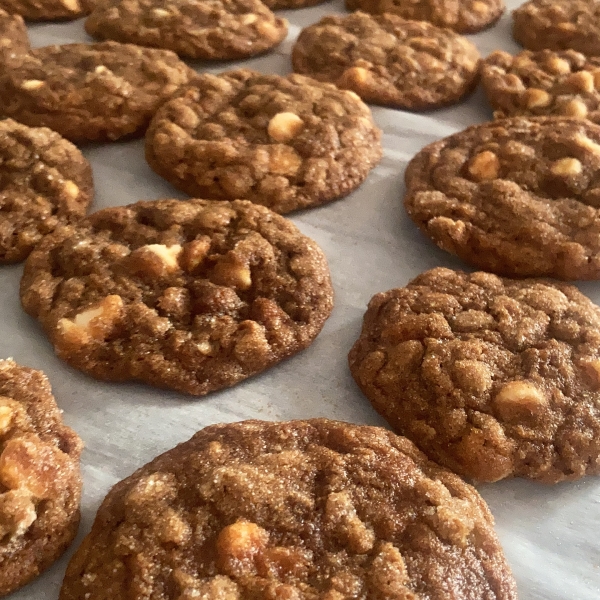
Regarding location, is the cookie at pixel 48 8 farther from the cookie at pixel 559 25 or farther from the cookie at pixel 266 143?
the cookie at pixel 559 25

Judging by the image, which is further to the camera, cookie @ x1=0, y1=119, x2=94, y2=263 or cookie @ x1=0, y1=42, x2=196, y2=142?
cookie @ x1=0, y1=42, x2=196, y2=142

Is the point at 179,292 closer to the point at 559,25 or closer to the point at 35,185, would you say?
the point at 35,185

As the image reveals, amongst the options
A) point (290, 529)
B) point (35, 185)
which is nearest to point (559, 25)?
point (35, 185)

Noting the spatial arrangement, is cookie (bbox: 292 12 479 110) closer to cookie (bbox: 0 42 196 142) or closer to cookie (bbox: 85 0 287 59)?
cookie (bbox: 85 0 287 59)

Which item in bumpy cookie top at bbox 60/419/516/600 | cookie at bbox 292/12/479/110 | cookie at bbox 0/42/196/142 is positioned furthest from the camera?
cookie at bbox 292/12/479/110

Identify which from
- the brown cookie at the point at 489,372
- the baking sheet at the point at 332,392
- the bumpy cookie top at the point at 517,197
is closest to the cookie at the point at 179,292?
the baking sheet at the point at 332,392

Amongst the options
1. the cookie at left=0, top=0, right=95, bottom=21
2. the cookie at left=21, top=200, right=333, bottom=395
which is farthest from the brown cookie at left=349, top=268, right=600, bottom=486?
the cookie at left=0, top=0, right=95, bottom=21
